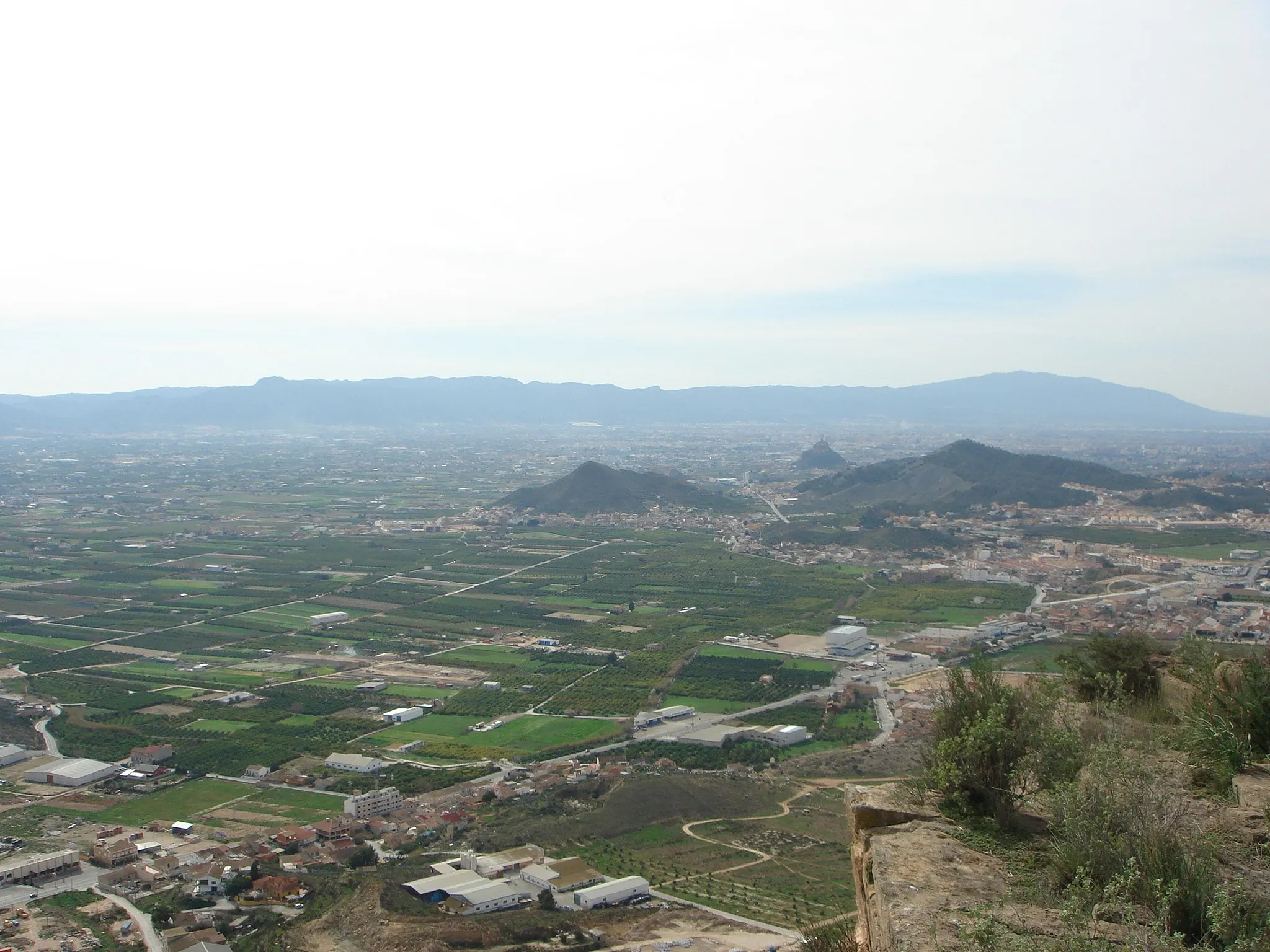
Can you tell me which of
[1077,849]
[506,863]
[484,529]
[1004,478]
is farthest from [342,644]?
[1004,478]

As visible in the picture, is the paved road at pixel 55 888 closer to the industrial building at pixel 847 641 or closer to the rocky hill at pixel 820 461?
the industrial building at pixel 847 641

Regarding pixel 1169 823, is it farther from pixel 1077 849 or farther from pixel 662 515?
pixel 662 515

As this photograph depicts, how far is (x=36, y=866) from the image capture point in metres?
18.0

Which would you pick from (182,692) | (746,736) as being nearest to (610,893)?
(746,736)

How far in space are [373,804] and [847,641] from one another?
19.7m

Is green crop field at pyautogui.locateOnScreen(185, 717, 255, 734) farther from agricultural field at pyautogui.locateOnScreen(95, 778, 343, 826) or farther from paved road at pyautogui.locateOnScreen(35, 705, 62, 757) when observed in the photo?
agricultural field at pyautogui.locateOnScreen(95, 778, 343, 826)

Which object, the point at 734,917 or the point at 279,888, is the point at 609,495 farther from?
the point at 734,917

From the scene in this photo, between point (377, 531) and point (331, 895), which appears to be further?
point (377, 531)

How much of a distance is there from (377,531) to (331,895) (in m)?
52.3

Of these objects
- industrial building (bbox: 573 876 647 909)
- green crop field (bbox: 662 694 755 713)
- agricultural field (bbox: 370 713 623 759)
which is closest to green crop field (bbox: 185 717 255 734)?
agricultural field (bbox: 370 713 623 759)

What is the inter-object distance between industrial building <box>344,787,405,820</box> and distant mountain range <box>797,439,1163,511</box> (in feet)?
189

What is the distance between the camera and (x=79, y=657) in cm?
3500

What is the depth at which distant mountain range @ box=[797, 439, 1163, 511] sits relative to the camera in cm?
7469

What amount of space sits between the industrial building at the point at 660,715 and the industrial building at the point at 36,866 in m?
13.4
